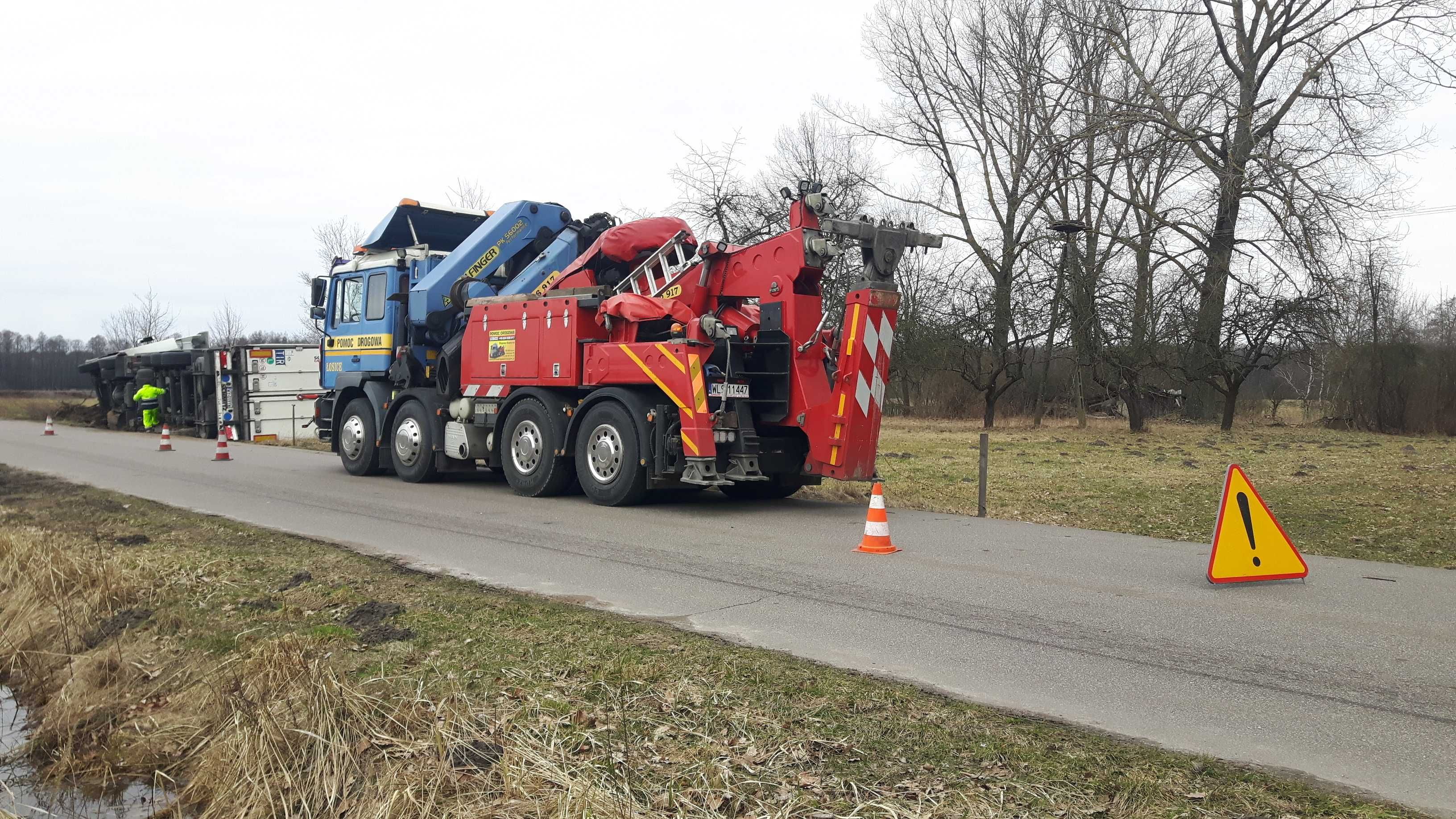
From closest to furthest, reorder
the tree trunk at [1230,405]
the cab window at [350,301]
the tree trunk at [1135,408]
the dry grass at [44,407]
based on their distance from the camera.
→ 1. the cab window at [350,301]
2. the tree trunk at [1135,408]
3. the tree trunk at [1230,405]
4. the dry grass at [44,407]

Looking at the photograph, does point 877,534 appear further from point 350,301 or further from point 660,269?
point 350,301

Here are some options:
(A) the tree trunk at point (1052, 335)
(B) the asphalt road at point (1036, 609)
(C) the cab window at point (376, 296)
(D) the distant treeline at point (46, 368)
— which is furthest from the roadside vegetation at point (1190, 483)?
(D) the distant treeline at point (46, 368)

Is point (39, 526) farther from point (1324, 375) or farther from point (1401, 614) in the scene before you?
point (1324, 375)

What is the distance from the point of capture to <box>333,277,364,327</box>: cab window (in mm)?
15078

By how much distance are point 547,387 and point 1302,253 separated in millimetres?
18977

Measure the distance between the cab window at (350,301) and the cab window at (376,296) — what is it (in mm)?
189

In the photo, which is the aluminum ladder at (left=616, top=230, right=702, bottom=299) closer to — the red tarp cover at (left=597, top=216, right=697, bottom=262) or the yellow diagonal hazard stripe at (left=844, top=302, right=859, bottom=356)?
the red tarp cover at (left=597, top=216, right=697, bottom=262)

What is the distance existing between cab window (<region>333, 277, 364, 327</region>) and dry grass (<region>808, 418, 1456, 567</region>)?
709cm

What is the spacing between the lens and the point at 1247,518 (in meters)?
7.22

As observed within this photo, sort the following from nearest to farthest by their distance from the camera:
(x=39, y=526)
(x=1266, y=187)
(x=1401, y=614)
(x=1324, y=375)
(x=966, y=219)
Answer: (x=1401, y=614), (x=39, y=526), (x=1266, y=187), (x=1324, y=375), (x=966, y=219)

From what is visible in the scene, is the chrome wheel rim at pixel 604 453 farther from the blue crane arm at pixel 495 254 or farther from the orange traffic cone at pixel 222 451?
the orange traffic cone at pixel 222 451

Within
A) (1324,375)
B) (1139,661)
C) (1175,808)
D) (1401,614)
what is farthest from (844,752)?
(1324,375)

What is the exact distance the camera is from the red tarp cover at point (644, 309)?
11.1 m

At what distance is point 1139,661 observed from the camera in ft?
17.4
